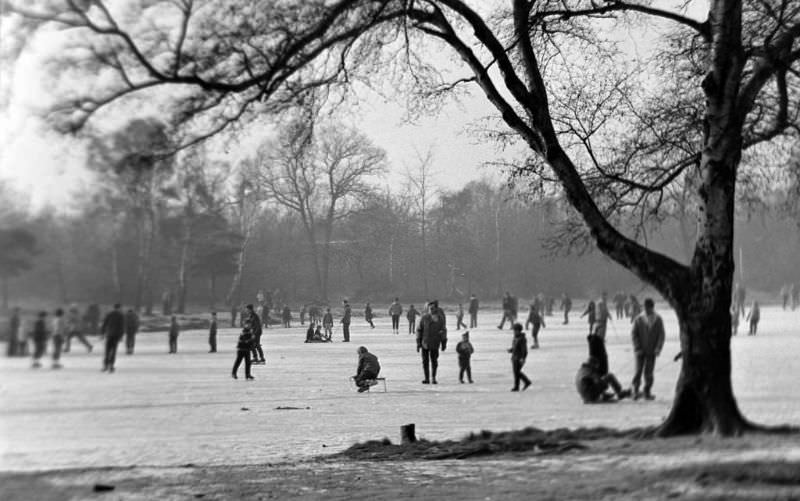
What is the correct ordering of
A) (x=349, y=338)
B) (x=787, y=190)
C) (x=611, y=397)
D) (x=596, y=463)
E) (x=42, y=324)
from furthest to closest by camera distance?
(x=787, y=190) < (x=611, y=397) < (x=349, y=338) < (x=596, y=463) < (x=42, y=324)

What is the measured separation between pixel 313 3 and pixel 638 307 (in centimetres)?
347

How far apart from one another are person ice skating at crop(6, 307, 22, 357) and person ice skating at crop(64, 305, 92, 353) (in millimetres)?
264

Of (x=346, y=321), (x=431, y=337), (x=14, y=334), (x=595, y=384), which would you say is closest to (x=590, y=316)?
(x=595, y=384)

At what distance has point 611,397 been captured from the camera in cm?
650

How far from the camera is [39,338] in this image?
4.80 metres

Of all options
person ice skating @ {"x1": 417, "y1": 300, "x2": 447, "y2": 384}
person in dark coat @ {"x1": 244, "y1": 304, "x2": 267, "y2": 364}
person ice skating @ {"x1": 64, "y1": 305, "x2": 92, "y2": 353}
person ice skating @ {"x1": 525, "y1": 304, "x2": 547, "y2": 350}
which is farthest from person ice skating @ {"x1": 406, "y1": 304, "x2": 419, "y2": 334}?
person ice skating @ {"x1": 64, "y1": 305, "x2": 92, "y2": 353}

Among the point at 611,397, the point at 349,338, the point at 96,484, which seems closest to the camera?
the point at 96,484

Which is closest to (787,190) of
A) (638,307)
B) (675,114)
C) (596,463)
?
(675,114)

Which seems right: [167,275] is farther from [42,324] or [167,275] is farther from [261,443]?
[261,443]

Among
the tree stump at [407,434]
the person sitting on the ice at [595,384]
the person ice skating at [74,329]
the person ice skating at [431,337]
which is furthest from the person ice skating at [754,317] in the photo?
the person ice skating at [74,329]

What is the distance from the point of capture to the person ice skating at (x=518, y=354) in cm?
633

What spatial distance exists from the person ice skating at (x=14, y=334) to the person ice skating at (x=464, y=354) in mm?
3049

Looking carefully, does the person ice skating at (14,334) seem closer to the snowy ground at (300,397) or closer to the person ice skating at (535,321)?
the snowy ground at (300,397)

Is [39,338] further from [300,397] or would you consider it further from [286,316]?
[300,397]
